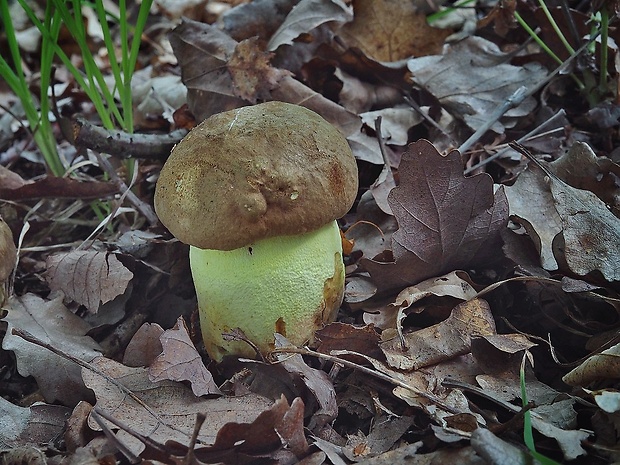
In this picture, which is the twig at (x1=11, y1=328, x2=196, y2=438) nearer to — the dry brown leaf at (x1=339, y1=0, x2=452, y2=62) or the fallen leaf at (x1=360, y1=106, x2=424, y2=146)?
the fallen leaf at (x1=360, y1=106, x2=424, y2=146)

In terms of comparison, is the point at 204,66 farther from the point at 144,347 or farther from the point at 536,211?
the point at 536,211

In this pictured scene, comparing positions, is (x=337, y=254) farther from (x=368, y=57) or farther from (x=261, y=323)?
(x=368, y=57)

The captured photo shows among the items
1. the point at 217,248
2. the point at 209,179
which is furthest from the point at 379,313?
the point at 209,179

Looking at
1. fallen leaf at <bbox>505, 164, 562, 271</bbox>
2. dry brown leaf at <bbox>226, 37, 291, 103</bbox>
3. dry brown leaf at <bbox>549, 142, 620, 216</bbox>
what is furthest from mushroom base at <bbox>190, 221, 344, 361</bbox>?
dry brown leaf at <bbox>226, 37, 291, 103</bbox>

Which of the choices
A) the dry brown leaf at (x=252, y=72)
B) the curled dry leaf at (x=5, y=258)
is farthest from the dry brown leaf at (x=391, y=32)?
the curled dry leaf at (x=5, y=258)

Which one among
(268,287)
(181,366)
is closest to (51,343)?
(181,366)

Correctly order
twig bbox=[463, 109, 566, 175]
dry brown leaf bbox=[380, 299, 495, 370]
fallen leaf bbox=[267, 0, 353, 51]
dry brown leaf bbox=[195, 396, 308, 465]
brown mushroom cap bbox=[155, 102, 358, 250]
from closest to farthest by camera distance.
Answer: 1. dry brown leaf bbox=[195, 396, 308, 465]
2. brown mushroom cap bbox=[155, 102, 358, 250]
3. dry brown leaf bbox=[380, 299, 495, 370]
4. twig bbox=[463, 109, 566, 175]
5. fallen leaf bbox=[267, 0, 353, 51]

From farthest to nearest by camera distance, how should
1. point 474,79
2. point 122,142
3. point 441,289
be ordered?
1. point 474,79
2. point 122,142
3. point 441,289
